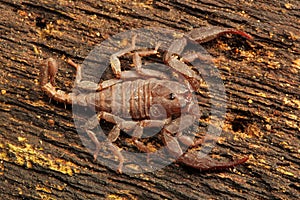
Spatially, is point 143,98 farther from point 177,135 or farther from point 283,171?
point 283,171

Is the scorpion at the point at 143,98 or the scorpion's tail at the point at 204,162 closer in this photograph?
the scorpion's tail at the point at 204,162

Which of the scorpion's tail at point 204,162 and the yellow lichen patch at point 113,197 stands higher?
the scorpion's tail at point 204,162

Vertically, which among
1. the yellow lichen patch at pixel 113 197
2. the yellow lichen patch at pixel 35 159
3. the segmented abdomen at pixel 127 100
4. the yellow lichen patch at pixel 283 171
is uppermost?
the segmented abdomen at pixel 127 100

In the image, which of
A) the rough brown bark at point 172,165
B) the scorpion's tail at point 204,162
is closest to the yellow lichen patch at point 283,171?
the rough brown bark at point 172,165

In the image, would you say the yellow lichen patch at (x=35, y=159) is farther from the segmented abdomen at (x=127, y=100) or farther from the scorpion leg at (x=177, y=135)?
the scorpion leg at (x=177, y=135)

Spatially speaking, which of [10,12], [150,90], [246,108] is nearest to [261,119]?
[246,108]

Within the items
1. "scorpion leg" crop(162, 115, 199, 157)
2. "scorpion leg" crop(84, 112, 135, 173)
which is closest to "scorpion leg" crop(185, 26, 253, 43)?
"scorpion leg" crop(162, 115, 199, 157)

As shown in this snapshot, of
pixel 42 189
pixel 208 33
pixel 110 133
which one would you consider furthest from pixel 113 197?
pixel 208 33
